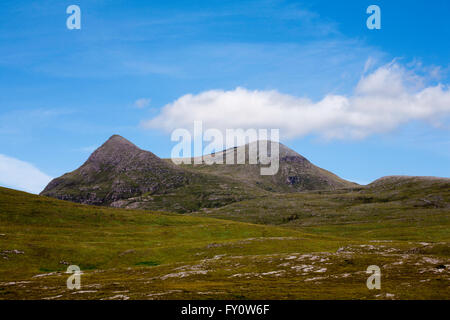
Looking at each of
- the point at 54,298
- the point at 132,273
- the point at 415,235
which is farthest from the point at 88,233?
the point at 415,235

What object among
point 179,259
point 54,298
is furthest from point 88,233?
point 54,298

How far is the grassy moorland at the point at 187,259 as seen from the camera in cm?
5344

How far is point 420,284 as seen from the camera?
169 ft

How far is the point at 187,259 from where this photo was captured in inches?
3935

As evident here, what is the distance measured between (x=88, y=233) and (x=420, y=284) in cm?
10441

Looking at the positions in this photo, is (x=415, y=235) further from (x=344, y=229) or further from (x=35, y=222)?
(x=35, y=222)

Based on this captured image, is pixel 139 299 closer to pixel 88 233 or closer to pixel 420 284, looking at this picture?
pixel 420 284

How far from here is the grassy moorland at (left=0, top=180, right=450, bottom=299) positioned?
175ft

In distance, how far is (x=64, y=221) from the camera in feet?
458

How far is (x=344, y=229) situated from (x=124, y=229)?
108973 millimetres
